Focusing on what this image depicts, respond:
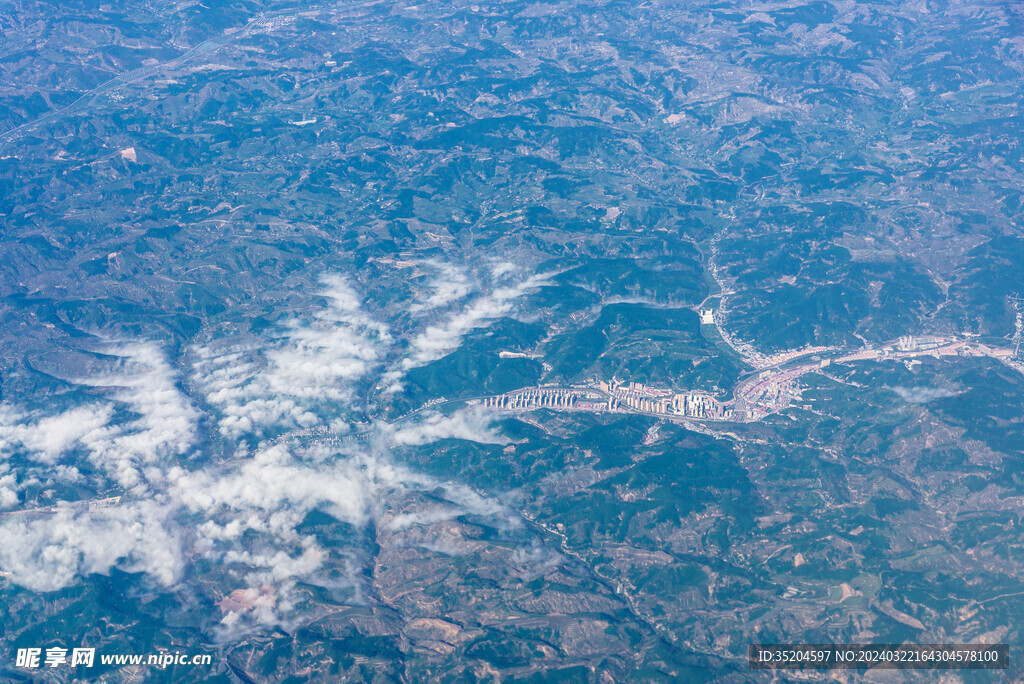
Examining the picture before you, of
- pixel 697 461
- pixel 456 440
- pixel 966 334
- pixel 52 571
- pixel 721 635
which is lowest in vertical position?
pixel 721 635

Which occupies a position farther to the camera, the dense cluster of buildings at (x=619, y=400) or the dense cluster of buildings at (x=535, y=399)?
the dense cluster of buildings at (x=535, y=399)

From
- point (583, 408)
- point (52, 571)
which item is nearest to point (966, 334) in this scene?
point (583, 408)

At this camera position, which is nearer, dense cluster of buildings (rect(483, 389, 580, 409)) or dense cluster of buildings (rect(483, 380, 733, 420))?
dense cluster of buildings (rect(483, 380, 733, 420))

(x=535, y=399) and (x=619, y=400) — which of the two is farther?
(x=535, y=399)

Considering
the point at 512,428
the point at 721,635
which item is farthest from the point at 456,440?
the point at 721,635

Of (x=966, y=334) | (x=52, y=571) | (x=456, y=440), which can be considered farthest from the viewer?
(x=966, y=334)

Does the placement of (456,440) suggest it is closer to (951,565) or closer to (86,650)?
(86,650)

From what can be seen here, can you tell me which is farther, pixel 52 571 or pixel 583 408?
pixel 583 408

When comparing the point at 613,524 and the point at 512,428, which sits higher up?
the point at 512,428

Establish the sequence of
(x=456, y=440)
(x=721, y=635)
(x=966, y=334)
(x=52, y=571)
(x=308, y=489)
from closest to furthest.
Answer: (x=721, y=635) < (x=52, y=571) < (x=308, y=489) < (x=456, y=440) < (x=966, y=334)

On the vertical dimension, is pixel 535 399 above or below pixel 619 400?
above
